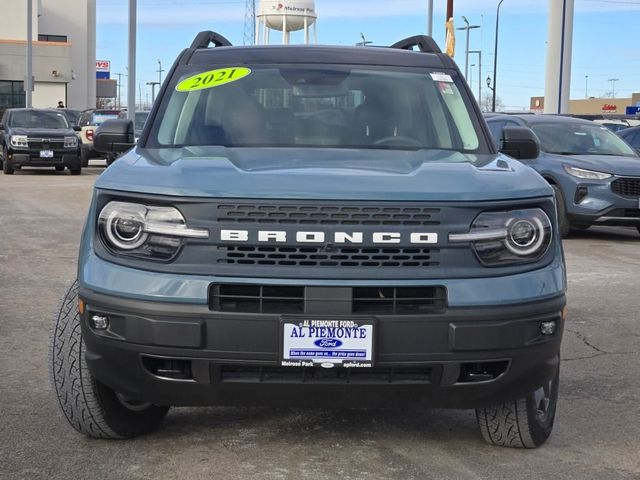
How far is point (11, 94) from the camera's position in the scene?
5344 centimetres

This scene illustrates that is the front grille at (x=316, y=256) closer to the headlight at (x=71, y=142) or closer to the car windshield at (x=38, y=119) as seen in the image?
the headlight at (x=71, y=142)

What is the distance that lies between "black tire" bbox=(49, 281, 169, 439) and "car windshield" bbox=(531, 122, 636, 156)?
997cm

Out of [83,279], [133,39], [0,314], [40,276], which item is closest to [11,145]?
[133,39]

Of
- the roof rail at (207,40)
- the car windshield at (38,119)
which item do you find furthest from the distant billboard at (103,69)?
the roof rail at (207,40)

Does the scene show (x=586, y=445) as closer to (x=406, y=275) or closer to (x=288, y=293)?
(x=406, y=275)

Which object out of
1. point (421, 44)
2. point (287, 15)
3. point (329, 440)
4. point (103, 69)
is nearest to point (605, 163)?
point (421, 44)

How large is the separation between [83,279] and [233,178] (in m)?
0.69

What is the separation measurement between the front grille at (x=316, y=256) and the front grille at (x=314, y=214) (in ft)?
0.31

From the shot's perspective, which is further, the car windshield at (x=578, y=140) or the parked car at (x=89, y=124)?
the parked car at (x=89, y=124)

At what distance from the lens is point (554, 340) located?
12.1ft

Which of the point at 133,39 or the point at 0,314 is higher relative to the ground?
the point at 133,39

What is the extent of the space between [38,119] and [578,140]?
617 inches

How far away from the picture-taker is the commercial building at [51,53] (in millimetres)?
52781

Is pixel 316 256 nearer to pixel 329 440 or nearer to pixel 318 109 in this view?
pixel 329 440
